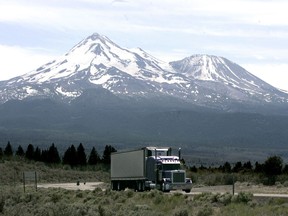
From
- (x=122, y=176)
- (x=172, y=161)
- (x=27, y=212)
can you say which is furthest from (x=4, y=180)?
(x=27, y=212)

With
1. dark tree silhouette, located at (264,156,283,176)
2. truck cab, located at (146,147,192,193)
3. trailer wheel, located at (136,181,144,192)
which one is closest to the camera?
truck cab, located at (146,147,192,193)

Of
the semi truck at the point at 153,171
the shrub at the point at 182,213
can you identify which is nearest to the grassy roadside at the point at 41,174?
the semi truck at the point at 153,171

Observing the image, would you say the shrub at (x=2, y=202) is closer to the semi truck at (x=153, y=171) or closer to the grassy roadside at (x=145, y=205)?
the grassy roadside at (x=145, y=205)

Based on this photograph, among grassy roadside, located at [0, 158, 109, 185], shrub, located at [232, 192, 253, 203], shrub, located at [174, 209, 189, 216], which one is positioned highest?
grassy roadside, located at [0, 158, 109, 185]

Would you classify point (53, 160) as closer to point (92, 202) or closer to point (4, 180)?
point (4, 180)

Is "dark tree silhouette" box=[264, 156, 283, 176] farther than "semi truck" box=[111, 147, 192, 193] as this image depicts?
Yes

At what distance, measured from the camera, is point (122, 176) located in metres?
61.0

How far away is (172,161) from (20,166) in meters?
48.5

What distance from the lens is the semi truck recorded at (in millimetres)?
53375

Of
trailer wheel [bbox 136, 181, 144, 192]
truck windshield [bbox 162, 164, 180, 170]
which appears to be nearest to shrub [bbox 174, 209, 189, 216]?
truck windshield [bbox 162, 164, 180, 170]

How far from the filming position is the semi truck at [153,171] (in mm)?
53375

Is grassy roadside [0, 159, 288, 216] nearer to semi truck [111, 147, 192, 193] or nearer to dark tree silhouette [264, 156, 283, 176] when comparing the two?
semi truck [111, 147, 192, 193]

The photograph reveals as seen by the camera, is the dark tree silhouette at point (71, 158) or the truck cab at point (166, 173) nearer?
the truck cab at point (166, 173)

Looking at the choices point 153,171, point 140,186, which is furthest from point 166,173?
point 140,186
